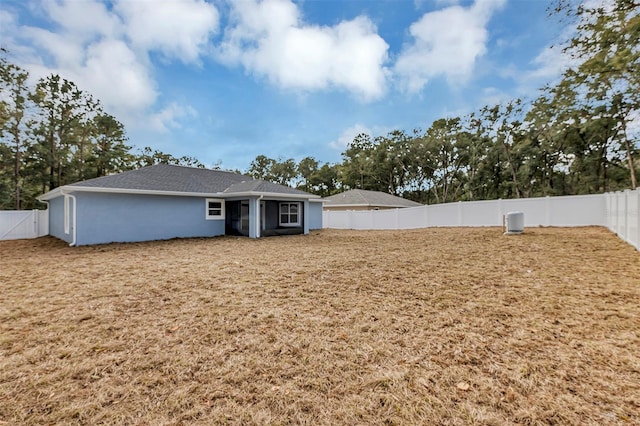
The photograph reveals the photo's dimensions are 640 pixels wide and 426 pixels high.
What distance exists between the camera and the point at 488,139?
1069 inches

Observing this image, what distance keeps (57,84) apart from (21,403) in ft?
85.6

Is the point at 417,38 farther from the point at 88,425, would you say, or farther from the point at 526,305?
the point at 88,425

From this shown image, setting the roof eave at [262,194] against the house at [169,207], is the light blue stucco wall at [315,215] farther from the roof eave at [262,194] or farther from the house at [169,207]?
the roof eave at [262,194]

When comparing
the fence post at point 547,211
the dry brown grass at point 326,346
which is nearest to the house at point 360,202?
the fence post at point 547,211

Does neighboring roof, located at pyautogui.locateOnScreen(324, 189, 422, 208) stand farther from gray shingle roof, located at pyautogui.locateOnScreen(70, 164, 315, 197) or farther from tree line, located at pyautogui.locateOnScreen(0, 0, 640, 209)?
tree line, located at pyautogui.locateOnScreen(0, 0, 640, 209)

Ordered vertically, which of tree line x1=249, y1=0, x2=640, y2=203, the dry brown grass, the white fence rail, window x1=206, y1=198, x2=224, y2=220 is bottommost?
the dry brown grass

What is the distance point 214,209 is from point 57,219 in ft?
22.3

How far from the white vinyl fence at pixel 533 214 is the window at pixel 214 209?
29.1 ft

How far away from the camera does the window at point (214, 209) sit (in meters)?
13.5

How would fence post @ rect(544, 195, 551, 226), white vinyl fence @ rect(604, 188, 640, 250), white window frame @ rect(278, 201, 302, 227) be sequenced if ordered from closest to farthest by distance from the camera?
white vinyl fence @ rect(604, 188, 640, 250) → fence post @ rect(544, 195, 551, 226) → white window frame @ rect(278, 201, 302, 227)

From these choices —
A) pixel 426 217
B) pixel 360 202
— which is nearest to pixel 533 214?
pixel 426 217

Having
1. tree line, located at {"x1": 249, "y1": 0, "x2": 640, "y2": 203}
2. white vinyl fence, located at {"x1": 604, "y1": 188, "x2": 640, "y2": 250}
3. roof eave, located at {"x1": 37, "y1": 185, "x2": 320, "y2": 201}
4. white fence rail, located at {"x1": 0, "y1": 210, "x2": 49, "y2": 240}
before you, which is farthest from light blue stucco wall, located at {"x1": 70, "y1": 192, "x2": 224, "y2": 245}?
white vinyl fence, located at {"x1": 604, "y1": 188, "x2": 640, "y2": 250}

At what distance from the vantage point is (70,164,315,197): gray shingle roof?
1120cm

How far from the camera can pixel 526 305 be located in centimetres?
383
